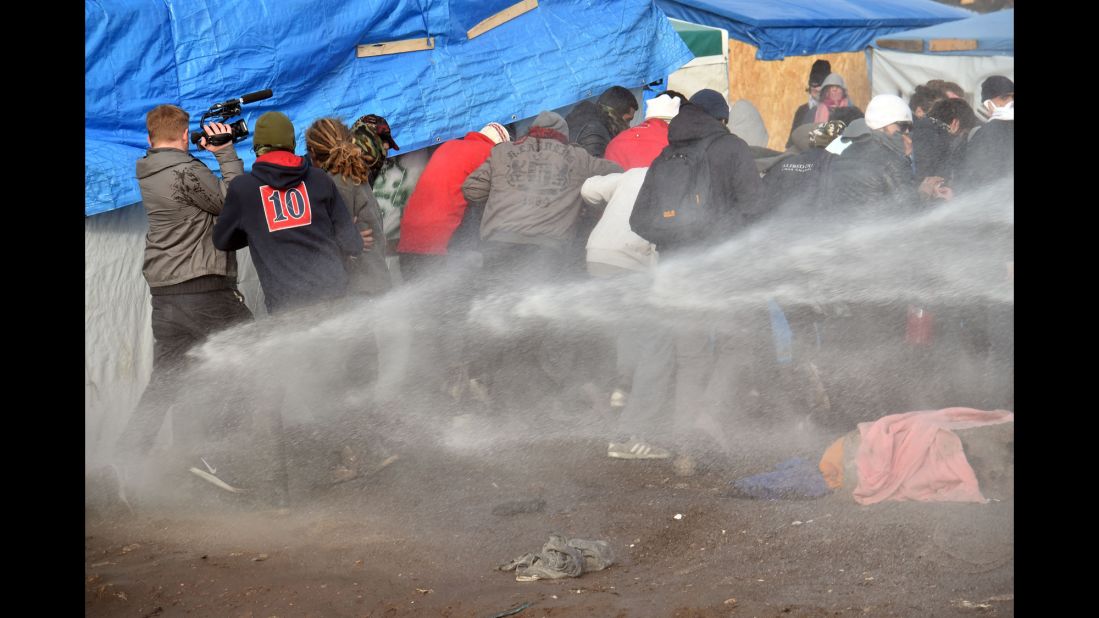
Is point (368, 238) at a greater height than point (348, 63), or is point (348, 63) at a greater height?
point (348, 63)

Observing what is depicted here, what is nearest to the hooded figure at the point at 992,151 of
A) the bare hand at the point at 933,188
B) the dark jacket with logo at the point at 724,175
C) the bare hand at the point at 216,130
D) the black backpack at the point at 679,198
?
the bare hand at the point at 933,188

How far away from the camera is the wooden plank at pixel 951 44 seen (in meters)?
11.9

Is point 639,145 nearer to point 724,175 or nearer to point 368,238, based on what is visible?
point 724,175

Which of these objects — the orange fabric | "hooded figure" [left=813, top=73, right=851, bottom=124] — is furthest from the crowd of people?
"hooded figure" [left=813, top=73, right=851, bottom=124]

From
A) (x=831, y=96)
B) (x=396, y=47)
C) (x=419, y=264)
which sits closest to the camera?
(x=419, y=264)

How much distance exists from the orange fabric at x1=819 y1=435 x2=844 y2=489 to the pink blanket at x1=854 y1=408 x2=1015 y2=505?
0.10 m

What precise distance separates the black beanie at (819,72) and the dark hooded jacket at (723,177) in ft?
19.9

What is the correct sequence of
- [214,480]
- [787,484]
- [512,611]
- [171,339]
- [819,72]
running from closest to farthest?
1. [512,611]
2. [787,484]
3. [171,339]
4. [214,480]
5. [819,72]

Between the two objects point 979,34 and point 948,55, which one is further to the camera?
point 948,55

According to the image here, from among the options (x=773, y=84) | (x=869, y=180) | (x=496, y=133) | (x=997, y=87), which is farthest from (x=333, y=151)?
(x=773, y=84)

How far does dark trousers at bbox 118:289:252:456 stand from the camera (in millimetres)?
5758

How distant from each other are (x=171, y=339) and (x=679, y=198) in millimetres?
A: 2736

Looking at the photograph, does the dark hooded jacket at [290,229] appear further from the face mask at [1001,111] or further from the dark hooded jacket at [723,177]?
the face mask at [1001,111]

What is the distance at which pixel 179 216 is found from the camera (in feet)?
18.7
